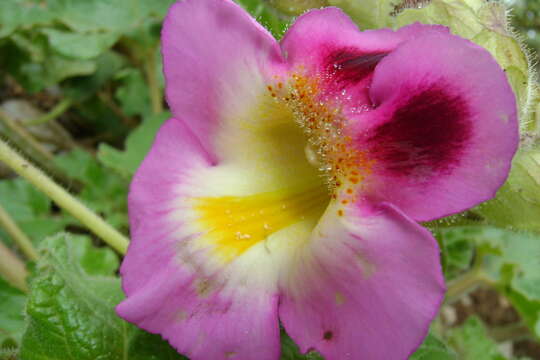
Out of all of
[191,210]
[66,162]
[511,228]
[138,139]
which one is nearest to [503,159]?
[511,228]

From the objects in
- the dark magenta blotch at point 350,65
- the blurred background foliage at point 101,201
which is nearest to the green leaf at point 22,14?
the blurred background foliage at point 101,201

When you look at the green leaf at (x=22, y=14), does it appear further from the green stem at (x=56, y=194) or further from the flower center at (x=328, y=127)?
the flower center at (x=328, y=127)

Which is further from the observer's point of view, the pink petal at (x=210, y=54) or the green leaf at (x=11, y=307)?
the green leaf at (x=11, y=307)

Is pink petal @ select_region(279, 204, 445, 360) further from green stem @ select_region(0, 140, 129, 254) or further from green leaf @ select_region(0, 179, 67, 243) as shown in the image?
green leaf @ select_region(0, 179, 67, 243)

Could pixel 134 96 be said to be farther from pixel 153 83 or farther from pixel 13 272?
pixel 13 272

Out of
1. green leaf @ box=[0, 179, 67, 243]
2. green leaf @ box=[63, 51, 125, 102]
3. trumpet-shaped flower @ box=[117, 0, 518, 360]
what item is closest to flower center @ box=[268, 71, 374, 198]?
trumpet-shaped flower @ box=[117, 0, 518, 360]

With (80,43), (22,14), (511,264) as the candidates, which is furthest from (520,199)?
(22,14)
